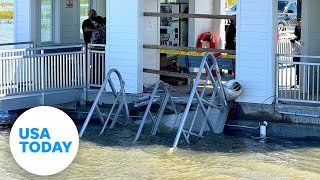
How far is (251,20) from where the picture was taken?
16.0 m

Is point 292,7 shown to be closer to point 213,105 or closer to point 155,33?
point 155,33

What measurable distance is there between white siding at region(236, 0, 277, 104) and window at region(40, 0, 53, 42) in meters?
5.84

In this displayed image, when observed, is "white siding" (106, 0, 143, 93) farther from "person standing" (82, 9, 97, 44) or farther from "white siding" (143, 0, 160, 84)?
"person standing" (82, 9, 97, 44)

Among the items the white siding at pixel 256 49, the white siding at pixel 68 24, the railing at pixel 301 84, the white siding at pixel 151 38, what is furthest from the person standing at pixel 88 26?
the railing at pixel 301 84

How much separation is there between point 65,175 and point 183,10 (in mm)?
8102

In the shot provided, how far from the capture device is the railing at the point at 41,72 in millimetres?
16516

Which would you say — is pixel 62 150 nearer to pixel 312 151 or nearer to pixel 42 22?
pixel 312 151

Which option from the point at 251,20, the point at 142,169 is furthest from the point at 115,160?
the point at 251,20

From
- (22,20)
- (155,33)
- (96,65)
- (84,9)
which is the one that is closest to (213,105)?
(155,33)

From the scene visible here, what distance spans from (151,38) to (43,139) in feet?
38.1

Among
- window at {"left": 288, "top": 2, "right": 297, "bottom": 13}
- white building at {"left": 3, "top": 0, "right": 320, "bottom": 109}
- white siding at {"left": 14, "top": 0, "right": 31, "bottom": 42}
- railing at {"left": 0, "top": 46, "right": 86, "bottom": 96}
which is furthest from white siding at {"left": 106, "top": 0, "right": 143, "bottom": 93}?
window at {"left": 288, "top": 2, "right": 297, "bottom": 13}

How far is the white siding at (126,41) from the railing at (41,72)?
70 cm

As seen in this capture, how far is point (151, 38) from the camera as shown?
1817cm

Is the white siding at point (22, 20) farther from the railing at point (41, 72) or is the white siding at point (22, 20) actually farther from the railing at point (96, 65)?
the railing at point (96, 65)
